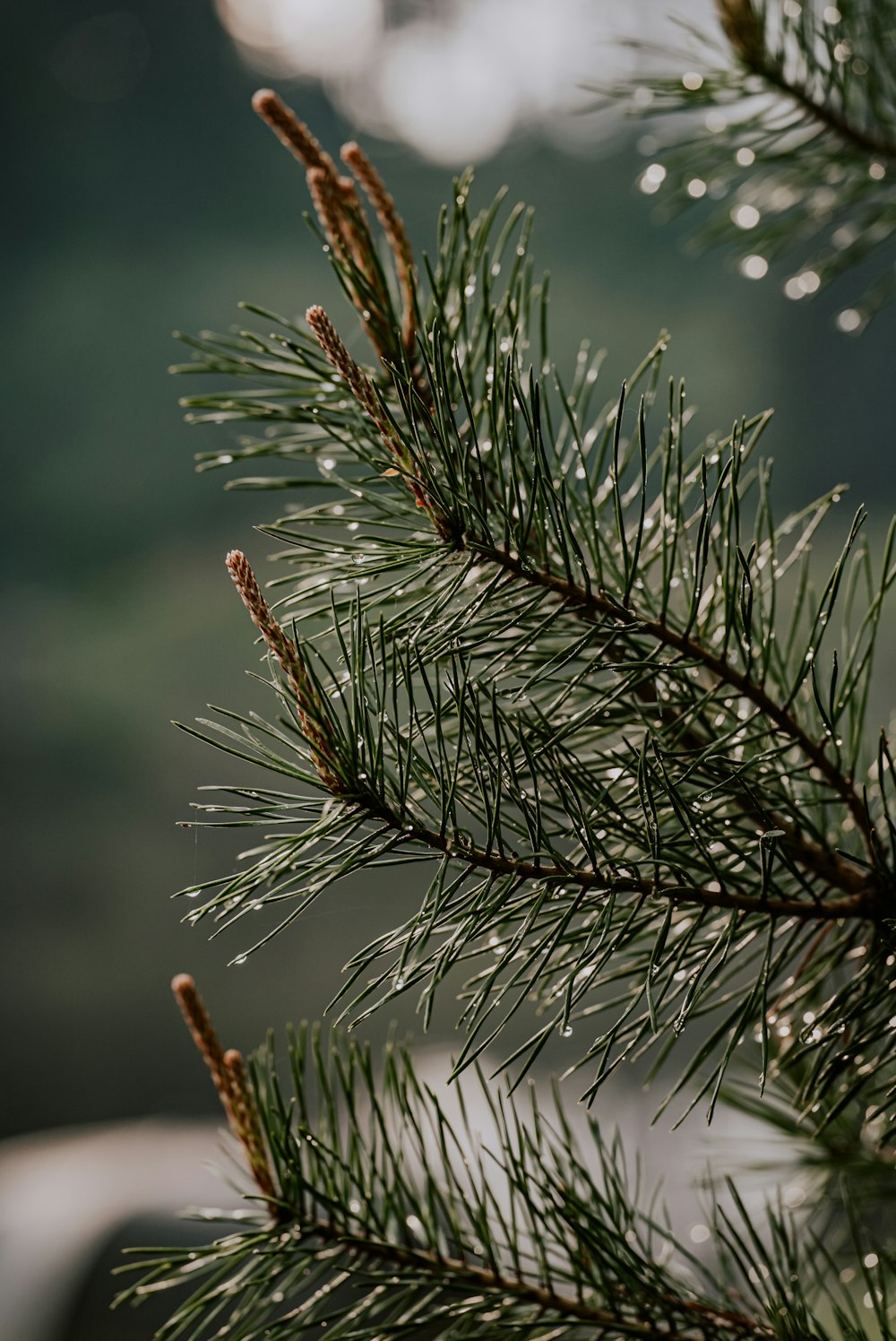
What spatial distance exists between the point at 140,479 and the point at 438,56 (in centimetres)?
91

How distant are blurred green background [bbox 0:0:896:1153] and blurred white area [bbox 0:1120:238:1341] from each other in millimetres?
305

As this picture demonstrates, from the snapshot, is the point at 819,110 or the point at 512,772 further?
the point at 819,110

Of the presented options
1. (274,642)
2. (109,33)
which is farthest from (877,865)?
(109,33)

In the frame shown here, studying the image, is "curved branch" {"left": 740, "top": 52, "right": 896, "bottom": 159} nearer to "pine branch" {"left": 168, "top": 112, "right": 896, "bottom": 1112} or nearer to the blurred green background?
"pine branch" {"left": 168, "top": 112, "right": 896, "bottom": 1112}

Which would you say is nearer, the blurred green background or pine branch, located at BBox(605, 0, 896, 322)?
pine branch, located at BBox(605, 0, 896, 322)

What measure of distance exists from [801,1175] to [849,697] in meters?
0.23

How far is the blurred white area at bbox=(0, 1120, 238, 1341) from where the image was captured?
95 cm

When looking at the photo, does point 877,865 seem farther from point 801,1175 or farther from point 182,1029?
point 182,1029

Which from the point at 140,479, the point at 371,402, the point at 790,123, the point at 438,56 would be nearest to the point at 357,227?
the point at 371,402

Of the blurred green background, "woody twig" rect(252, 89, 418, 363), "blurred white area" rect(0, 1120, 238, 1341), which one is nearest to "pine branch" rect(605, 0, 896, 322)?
"woody twig" rect(252, 89, 418, 363)

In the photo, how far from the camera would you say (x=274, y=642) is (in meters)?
0.20

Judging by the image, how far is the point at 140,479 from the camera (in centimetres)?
197

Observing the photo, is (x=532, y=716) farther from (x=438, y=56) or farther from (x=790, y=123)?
(x=438, y=56)

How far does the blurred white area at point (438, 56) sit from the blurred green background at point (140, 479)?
0.04m
